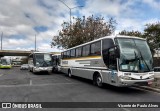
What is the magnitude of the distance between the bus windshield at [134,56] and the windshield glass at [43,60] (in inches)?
602

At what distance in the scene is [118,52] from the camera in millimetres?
10359

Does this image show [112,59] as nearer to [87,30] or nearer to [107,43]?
[107,43]

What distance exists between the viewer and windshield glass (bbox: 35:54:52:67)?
969 inches

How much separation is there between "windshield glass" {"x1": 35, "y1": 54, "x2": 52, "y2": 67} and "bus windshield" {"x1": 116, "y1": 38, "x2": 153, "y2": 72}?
15.3 m

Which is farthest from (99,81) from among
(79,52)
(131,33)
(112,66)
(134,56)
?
(131,33)

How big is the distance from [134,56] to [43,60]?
640 inches

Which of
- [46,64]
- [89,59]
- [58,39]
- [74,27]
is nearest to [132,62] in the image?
[89,59]

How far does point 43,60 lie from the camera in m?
→ 24.9

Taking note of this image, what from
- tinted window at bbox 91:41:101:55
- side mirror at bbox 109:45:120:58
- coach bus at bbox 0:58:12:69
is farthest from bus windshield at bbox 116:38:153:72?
coach bus at bbox 0:58:12:69

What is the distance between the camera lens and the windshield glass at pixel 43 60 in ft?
80.7

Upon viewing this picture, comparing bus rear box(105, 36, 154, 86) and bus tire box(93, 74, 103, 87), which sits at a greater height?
bus rear box(105, 36, 154, 86)

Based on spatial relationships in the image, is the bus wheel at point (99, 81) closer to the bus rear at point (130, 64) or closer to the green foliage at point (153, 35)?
the bus rear at point (130, 64)

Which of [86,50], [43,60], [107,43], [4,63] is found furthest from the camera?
[4,63]

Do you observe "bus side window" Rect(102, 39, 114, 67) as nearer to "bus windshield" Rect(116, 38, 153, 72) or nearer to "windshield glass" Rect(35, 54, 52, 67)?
"bus windshield" Rect(116, 38, 153, 72)
